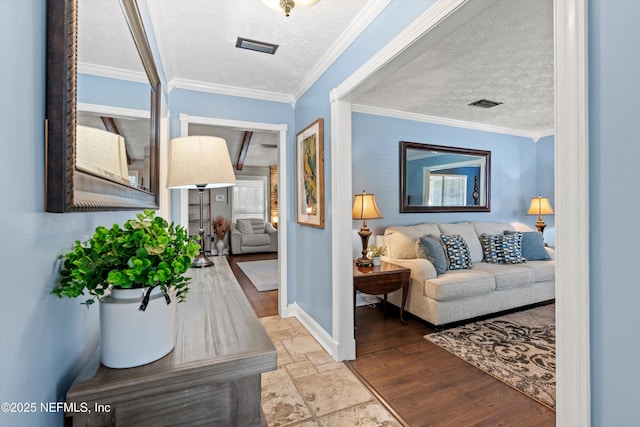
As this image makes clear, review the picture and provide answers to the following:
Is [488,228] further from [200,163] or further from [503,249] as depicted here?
[200,163]

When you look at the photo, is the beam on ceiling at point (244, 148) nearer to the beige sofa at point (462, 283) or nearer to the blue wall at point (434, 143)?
the blue wall at point (434, 143)

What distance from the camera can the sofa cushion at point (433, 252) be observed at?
3277mm

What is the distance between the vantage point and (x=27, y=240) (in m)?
0.55

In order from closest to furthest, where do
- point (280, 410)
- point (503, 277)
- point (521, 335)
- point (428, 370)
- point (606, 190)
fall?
point (606, 190)
point (280, 410)
point (428, 370)
point (521, 335)
point (503, 277)

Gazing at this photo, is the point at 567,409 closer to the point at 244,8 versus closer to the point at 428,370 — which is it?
the point at 428,370

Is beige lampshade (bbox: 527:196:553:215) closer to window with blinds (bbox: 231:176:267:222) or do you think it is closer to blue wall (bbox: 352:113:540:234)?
blue wall (bbox: 352:113:540:234)

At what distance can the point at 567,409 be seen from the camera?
0.93m

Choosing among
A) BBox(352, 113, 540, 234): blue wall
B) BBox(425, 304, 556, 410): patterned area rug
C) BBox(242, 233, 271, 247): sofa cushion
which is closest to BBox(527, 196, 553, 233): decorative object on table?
BBox(352, 113, 540, 234): blue wall

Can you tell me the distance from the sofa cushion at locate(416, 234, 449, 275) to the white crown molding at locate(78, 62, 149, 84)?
9.58 ft

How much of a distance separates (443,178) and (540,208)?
163cm

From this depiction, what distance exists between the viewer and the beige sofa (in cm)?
303

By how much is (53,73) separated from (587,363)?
4.98 ft

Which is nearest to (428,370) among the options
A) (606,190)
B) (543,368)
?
(543,368)

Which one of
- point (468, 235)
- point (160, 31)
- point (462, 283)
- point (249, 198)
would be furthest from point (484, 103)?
point (249, 198)
